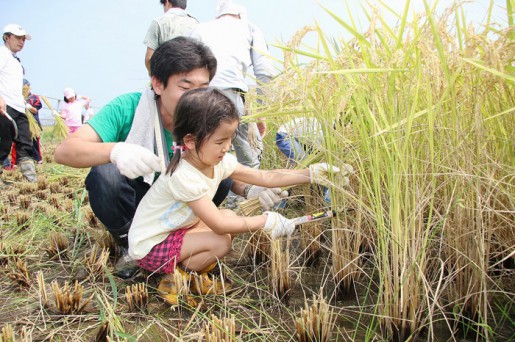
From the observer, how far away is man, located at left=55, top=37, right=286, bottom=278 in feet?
5.31

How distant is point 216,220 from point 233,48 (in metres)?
1.46

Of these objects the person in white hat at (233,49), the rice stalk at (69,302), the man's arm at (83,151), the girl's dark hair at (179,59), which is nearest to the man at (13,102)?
the person in white hat at (233,49)

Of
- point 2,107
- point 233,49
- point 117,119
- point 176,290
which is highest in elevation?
point 233,49

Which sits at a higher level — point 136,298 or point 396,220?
point 396,220

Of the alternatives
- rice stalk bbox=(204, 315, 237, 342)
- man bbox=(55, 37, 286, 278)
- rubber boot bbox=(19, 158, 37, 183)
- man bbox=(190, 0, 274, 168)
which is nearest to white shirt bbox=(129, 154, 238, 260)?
man bbox=(55, 37, 286, 278)

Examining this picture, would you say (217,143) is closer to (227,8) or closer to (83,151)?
(83,151)

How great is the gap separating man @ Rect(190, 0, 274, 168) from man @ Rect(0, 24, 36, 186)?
293 cm

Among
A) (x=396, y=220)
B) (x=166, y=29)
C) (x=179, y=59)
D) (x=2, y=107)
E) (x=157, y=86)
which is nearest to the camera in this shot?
(x=396, y=220)

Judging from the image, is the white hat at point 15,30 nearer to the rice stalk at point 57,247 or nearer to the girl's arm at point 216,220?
the rice stalk at point 57,247

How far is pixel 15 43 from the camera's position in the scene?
457cm

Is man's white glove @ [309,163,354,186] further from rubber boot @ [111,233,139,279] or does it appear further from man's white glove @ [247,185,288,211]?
rubber boot @ [111,233,139,279]

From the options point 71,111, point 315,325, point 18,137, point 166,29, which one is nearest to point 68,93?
point 71,111

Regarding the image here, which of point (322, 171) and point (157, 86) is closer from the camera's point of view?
point (322, 171)

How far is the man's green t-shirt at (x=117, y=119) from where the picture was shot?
1.75m
